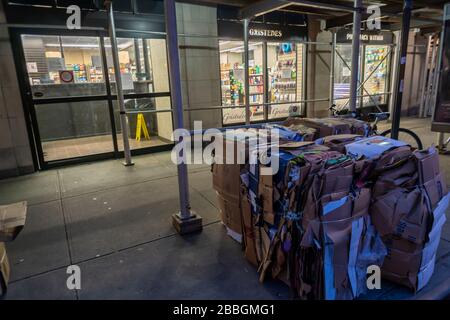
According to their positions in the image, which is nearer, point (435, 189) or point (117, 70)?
point (435, 189)

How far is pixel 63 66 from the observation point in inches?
189

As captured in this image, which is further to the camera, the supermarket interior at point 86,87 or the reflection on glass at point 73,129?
the reflection on glass at point 73,129

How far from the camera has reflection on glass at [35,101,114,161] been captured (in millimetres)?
4934

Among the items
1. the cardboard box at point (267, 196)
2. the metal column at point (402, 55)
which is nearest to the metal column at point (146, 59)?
the metal column at point (402, 55)

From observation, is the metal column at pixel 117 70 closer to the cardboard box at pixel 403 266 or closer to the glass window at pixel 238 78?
the glass window at pixel 238 78

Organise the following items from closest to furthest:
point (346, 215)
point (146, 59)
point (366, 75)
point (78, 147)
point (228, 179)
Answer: point (346, 215)
point (228, 179)
point (78, 147)
point (146, 59)
point (366, 75)

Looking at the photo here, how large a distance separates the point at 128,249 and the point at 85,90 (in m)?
3.45

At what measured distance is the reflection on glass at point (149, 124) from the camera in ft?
18.7

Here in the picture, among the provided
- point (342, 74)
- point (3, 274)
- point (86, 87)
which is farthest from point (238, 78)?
point (3, 274)

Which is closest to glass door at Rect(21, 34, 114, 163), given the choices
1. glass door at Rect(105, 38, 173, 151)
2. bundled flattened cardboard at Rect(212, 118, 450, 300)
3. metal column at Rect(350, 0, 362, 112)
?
glass door at Rect(105, 38, 173, 151)

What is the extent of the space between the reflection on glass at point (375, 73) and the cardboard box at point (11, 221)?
8.31 m

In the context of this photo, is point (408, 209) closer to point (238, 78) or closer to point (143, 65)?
point (143, 65)

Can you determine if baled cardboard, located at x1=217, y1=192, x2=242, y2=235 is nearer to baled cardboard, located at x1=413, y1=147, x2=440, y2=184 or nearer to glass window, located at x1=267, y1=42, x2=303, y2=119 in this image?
baled cardboard, located at x1=413, y1=147, x2=440, y2=184
